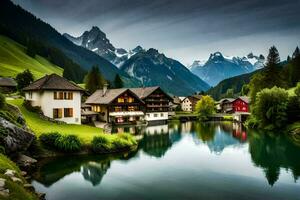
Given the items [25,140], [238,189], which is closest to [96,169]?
[25,140]

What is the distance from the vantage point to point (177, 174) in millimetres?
31875

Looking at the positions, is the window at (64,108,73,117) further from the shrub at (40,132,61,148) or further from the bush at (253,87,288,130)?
the bush at (253,87,288,130)

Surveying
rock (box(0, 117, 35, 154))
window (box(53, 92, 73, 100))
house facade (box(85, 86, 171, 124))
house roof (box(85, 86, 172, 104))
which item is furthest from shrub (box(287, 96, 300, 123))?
rock (box(0, 117, 35, 154))

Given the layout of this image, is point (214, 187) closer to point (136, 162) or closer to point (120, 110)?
point (136, 162)

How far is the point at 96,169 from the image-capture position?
33.2 meters

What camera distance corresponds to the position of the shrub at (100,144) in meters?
39.2

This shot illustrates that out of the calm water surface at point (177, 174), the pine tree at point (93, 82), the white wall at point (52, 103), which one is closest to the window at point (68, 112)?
the white wall at point (52, 103)

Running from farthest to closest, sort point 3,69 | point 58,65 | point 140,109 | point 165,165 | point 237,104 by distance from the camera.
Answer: point 58,65, point 237,104, point 3,69, point 140,109, point 165,165

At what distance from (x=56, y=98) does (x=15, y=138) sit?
856 inches

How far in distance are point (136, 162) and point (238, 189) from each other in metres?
14.4

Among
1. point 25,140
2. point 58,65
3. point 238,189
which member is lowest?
point 238,189

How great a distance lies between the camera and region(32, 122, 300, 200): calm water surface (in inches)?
990

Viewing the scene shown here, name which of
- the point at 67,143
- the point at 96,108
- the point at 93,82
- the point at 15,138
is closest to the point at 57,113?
the point at 67,143

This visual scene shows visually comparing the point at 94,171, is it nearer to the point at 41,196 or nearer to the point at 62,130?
the point at 41,196
